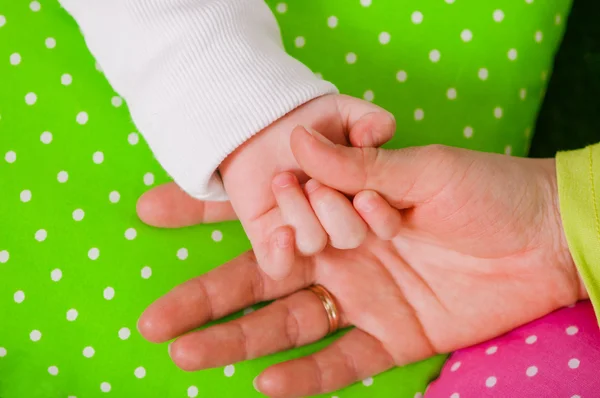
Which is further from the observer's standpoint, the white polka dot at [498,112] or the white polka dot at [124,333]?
the white polka dot at [498,112]

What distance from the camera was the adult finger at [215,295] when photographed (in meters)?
0.78

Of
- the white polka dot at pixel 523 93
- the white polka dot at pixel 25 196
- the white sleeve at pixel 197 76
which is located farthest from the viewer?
the white polka dot at pixel 523 93

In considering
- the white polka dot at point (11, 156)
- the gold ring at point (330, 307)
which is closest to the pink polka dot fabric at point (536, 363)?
the gold ring at point (330, 307)

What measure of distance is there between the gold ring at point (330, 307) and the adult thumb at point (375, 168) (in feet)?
0.62

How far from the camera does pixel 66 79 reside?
902 mm

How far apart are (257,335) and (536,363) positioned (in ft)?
1.17

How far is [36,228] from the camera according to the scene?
0.85 meters

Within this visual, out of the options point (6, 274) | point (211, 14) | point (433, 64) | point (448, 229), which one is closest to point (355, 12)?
point (433, 64)

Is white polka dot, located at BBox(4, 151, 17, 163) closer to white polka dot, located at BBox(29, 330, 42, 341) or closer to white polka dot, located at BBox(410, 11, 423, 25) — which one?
white polka dot, located at BBox(29, 330, 42, 341)

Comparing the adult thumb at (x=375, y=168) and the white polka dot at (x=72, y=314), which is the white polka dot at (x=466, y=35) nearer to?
the adult thumb at (x=375, y=168)

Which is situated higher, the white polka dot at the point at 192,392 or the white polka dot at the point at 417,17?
the white polka dot at the point at 417,17

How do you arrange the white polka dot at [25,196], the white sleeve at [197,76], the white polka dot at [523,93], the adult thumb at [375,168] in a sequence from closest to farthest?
the adult thumb at [375,168] < the white sleeve at [197,76] < the white polka dot at [25,196] < the white polka dot at [523,93]

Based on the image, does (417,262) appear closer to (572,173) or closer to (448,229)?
(448,229)

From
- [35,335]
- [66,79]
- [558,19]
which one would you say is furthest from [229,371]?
[558,19]
